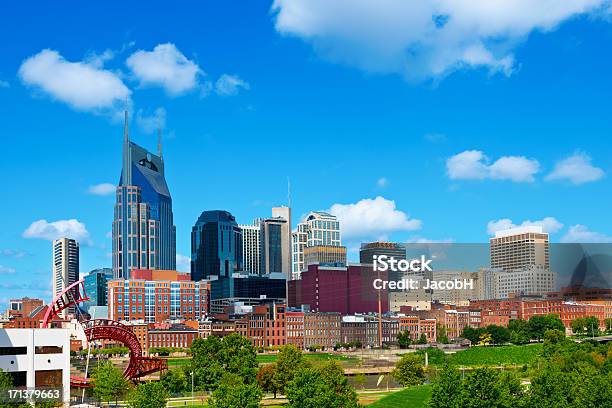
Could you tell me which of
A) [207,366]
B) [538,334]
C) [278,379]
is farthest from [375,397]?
[538,334]

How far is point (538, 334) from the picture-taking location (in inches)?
7662

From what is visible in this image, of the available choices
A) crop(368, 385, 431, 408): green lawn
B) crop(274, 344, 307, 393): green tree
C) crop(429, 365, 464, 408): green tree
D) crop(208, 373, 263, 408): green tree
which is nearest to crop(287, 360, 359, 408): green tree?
crop(208, 373, 263, 408): green tree

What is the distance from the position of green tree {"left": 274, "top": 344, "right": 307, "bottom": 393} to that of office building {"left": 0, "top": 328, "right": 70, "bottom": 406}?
84.9 feet

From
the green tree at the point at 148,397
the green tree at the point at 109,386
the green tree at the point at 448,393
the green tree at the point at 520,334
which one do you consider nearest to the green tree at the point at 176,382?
the green tree at the point at 109,386

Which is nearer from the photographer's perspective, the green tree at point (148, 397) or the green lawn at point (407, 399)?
the green tree at point (148, 397)

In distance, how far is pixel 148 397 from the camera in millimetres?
73562

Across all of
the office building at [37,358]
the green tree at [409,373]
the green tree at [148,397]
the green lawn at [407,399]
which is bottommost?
the green lawn at [407,399]

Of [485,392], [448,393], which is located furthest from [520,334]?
[448,393]

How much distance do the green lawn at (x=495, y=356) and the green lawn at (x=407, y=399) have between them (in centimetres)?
6164

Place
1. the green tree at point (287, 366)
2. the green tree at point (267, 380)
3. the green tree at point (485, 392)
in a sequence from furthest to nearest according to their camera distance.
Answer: the green tree at point (267, 380) < the green tree at point (287, 366) < the green tree at point (485, 392)

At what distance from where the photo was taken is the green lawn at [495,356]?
6196 inches

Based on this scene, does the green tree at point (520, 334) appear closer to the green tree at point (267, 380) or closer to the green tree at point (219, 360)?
the green tree at point (219, 360)

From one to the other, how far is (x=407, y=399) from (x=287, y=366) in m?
15.8

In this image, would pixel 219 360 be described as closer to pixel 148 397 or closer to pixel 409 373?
pixel 409 373
